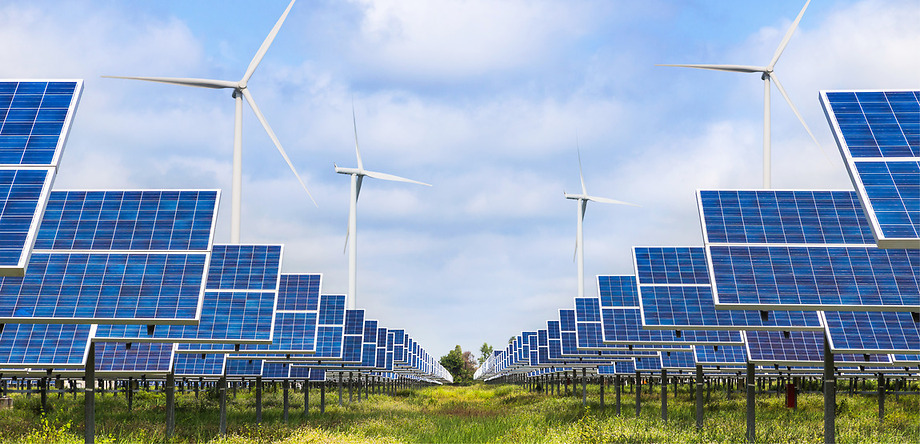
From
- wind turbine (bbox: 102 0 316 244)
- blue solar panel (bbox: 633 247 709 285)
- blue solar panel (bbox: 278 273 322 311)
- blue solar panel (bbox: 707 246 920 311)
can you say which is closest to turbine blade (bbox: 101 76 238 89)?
wind turbine (bbox: 102 0 316 244)

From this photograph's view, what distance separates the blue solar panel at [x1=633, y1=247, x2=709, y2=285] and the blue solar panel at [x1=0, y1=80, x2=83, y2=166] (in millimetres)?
22865

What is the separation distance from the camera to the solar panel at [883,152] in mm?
17516

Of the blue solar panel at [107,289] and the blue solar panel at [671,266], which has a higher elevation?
the blue solar panel at [671,266]

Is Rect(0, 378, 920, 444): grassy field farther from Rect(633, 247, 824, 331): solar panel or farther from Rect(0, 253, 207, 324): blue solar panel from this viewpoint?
Rect(0, 253, 207, 324): blue solar panel

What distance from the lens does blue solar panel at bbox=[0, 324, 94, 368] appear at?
2372 cm

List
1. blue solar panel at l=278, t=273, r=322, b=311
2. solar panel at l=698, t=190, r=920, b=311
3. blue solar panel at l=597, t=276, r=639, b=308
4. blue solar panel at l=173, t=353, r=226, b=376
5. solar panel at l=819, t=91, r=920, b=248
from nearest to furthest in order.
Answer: solar panel at l=819, t=91, r=920, b=248
solar panel at l=698, t=190, r=920, b=311
blue solar panel at l=173, t=353, r=226, b=376
blue solar panel at l=278, t=273, r=322, b=311
blue solar panel at l=597, t=276, r=639, b=308

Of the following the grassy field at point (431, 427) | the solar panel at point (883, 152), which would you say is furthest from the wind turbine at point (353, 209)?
the solar panel at point (883, 152)

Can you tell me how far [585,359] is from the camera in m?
59.9

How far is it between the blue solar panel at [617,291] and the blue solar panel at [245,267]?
20537mm

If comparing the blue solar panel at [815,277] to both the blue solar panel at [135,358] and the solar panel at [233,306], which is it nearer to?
the solar panel at [233,306]

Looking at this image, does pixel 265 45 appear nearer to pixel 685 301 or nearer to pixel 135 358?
pixel 135 358

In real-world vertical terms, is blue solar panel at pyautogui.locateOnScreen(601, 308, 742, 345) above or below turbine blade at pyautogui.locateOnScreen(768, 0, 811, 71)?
below

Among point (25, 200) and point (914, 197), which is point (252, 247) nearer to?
point (25, 200)

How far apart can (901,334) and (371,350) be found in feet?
A: 140
